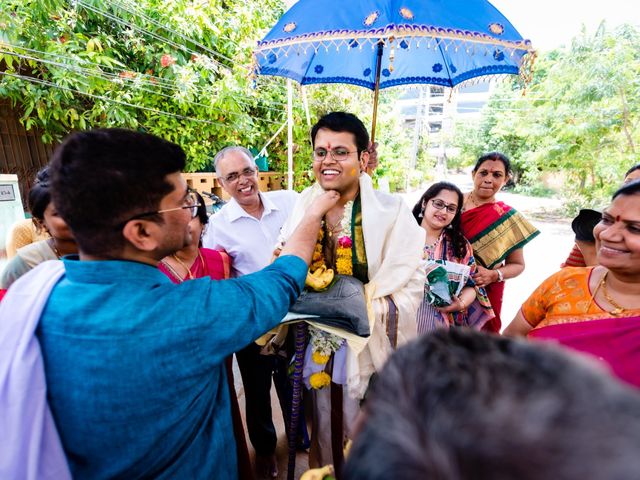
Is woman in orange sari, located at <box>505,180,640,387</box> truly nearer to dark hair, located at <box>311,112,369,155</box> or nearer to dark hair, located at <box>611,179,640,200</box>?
dark hair, located at <box>611,179,640,200</box>

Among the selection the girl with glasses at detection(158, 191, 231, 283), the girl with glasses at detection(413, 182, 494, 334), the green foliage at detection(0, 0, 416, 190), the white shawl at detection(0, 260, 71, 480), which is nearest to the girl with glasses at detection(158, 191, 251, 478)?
the girl with glasses at detection(158, 191, 231, 283)

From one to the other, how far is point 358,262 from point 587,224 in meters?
1.78

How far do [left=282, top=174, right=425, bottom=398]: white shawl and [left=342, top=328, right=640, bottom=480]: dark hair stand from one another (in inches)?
46.3

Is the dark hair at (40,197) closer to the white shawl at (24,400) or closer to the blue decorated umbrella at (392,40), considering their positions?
the white shawl at (24,400)

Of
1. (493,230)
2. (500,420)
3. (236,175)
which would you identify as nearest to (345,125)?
(236,175)

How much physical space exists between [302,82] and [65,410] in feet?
9.63

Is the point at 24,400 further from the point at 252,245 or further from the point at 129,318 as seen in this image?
the point at 252,245

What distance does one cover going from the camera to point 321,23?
7.13 ft

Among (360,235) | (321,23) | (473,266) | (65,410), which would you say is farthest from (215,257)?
(473,266)

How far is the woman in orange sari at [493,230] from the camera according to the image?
2.73m

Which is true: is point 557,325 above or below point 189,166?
below

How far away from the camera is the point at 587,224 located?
7.43 feet

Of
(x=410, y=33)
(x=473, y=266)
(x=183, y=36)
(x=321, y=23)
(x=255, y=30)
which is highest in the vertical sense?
(x=255, y=30)

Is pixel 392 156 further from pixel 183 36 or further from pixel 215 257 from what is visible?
pixel 215 257
